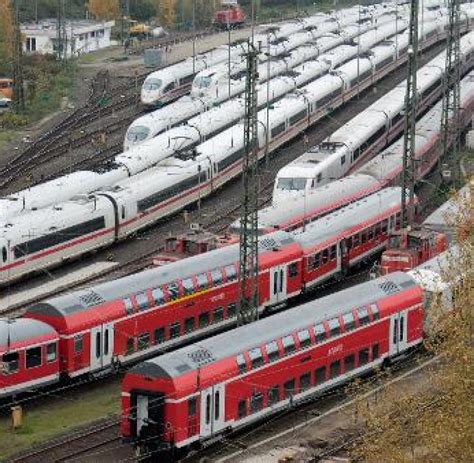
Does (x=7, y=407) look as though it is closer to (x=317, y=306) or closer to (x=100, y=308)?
(x=100, y=308)

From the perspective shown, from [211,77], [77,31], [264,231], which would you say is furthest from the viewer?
[77,31]

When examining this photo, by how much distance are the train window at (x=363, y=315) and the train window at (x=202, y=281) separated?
18.5ft

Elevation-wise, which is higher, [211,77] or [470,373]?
[470,373]

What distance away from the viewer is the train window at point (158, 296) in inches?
1751

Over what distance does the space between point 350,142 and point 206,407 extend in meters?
35.2

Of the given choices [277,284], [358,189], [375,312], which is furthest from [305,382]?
[358,189]

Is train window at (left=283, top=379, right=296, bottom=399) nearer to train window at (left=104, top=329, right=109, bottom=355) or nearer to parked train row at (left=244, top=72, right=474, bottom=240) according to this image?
train window at (left=104, top=329, right=109, bottom=355)

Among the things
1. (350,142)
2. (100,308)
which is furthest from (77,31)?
(100,308)

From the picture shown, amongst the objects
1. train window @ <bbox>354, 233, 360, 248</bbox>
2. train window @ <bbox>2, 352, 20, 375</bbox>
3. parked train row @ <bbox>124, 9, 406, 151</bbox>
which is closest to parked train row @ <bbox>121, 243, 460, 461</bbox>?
train window @ <bbox>2, 352, 20, 375</bbox>

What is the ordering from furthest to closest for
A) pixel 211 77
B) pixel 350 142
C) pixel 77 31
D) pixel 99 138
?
pixel 77 31, pixel 211 77, pixel 99 138, pixel 350 142

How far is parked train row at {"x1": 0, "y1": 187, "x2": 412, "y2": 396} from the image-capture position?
135 feet

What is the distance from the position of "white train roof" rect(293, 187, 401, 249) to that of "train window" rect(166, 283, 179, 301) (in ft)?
24.8

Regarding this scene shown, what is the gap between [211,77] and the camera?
90375 millimetres

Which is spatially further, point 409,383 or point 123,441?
point 409,383
